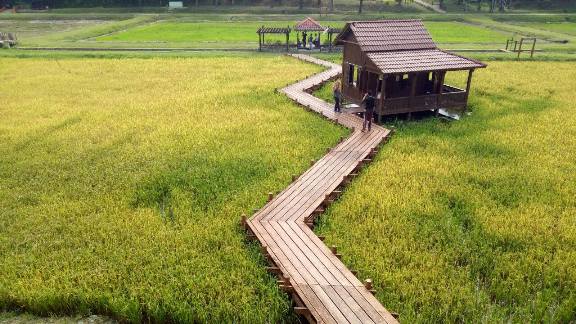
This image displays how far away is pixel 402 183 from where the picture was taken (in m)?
14.2

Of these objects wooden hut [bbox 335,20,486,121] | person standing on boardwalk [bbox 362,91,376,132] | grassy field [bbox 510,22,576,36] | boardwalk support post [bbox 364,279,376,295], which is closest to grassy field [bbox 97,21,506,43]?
grassy field [bbox 510,22,576,36]

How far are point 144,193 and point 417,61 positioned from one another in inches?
576

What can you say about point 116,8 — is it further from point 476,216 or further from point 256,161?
point 476,216

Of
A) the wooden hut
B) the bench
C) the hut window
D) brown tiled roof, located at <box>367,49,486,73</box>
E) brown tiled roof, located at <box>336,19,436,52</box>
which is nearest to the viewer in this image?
brown tiled roof, located at <box>367,49,486,73</box>

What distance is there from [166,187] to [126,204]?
1528mm

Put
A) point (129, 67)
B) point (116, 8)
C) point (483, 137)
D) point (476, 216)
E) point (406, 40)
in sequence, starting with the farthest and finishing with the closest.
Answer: point (116, 8) < point (129, 67) < point (406, 40) < point (483, 137) < point (476, 216)

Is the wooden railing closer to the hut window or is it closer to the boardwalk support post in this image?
the hut window

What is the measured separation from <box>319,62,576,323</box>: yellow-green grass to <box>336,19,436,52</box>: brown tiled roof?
190 inches

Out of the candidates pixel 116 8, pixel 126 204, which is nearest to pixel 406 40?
pixel 126 204

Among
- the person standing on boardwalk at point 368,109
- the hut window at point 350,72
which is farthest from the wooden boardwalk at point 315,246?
the hut window at point 350,72

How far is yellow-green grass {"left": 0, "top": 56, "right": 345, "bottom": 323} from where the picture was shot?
952cm

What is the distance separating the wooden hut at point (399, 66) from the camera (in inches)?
820

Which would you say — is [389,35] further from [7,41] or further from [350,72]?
[7,41]

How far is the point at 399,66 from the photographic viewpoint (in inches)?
806
